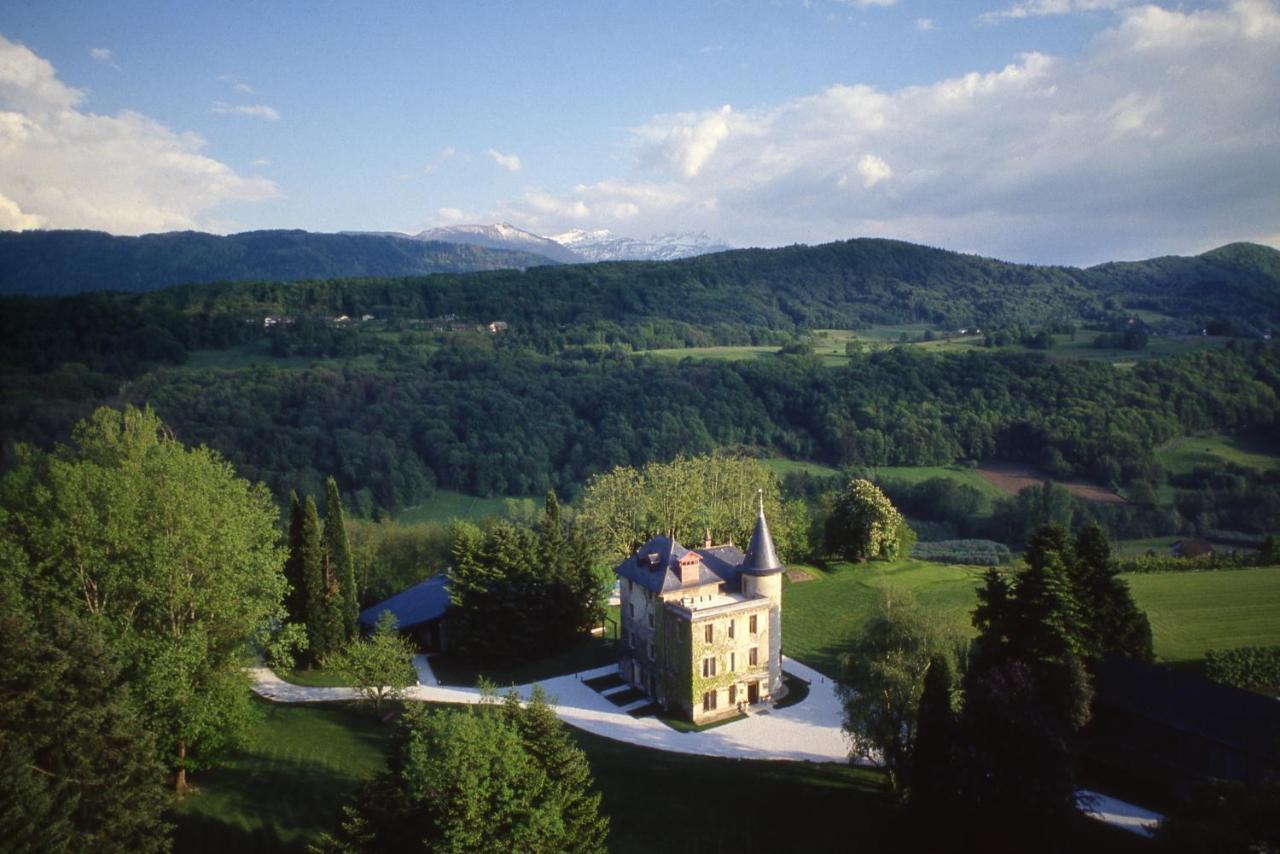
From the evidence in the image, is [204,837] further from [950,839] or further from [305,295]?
[305,295]

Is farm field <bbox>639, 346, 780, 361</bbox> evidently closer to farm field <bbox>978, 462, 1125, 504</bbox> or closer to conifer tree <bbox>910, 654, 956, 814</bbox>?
farm field <bbox>978, 462, 1125, 504</bbox>

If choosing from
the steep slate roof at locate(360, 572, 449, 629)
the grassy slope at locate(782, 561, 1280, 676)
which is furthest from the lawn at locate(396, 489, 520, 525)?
the grassy slope at locate(782, 561, 1280, 676)

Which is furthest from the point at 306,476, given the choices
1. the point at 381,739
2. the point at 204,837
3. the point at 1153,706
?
the point at 1153,706

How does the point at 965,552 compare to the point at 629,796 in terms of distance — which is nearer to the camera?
the point at 629,796

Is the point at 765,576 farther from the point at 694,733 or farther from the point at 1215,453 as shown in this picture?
the point at 1215,453

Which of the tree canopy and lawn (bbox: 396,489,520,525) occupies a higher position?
the tree canopy

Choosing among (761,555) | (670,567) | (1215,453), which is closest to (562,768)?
(670,567)
